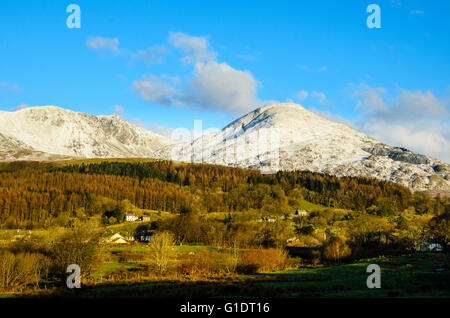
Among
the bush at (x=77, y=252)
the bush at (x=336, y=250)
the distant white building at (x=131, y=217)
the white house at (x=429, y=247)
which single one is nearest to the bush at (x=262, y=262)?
the bush at (x=336, y=250)

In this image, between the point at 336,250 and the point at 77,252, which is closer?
the point at 77,252

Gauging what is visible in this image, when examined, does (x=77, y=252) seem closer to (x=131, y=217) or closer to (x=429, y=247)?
(x=429, y=247)

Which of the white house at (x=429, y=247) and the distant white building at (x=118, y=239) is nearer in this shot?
the white house at (x=429, y=247)

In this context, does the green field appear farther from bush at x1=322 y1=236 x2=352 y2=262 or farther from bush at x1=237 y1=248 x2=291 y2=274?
bush at x1=322 y1=236 x2=352 y2=262

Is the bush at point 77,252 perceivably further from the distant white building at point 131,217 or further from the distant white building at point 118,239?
the distant white building at point 131,217

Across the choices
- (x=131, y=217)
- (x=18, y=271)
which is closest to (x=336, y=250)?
(x=18, y=271)

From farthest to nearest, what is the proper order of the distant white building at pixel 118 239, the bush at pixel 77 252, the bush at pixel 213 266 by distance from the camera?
1. the distant white building at pixel 118 239
2. the bush at pixel 213 266
3. the bush at pixel 77 252

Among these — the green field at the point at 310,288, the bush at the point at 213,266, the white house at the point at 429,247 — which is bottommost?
the bush at the point at 213,266

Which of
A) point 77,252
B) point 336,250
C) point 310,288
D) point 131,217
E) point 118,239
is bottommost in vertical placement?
point 118,239

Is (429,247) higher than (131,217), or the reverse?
(429,247)


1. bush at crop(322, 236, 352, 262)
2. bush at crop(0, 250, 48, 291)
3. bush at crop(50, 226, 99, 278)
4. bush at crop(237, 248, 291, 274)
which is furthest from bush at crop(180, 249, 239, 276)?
bush at crop(322, 236, 352, 262)

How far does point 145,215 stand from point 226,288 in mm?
148905
